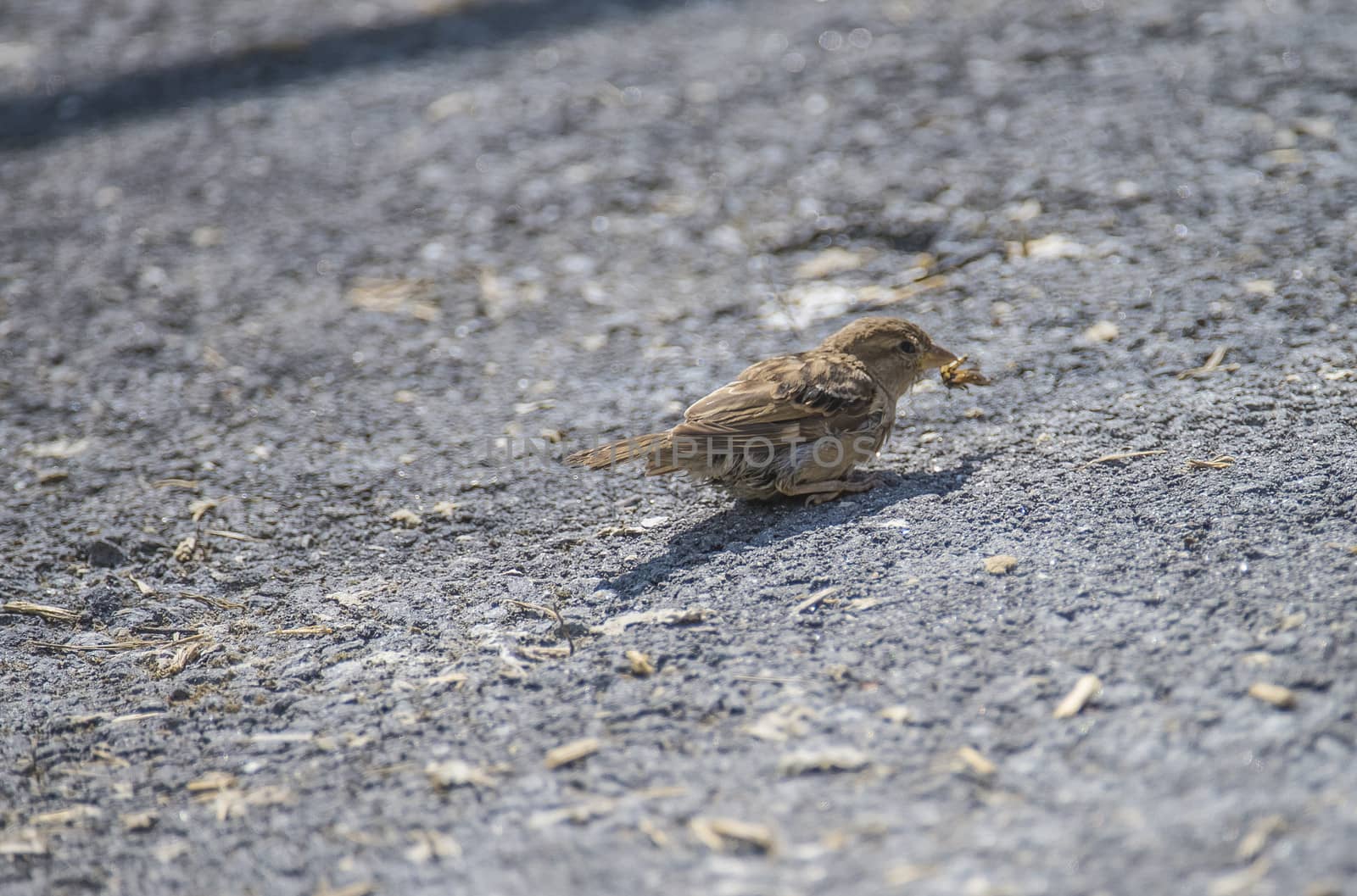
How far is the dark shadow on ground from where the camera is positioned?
8.38 m

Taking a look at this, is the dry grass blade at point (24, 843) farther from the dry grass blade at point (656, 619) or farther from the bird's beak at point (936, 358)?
the bird's beak at point (936, 358)

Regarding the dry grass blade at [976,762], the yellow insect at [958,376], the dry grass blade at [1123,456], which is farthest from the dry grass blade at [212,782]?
the yellow insect at [958,376]

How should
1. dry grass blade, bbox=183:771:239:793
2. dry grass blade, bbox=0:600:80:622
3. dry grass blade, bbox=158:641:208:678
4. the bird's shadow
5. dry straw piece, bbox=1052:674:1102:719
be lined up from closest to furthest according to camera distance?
dry straw piece, bbox=1052:674:1102:719
dry grass blade, bbox=183:771:239:793
dry grass blade, bbox=158:641:208:678
the bird's shadow
dry grass blade, bbox=0:600:80:622

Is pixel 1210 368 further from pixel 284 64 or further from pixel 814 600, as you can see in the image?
pixel 284 64

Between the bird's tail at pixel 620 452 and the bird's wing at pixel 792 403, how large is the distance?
118 millimetres

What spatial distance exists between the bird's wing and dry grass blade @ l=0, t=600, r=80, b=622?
227 cm

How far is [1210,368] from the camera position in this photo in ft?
15.2

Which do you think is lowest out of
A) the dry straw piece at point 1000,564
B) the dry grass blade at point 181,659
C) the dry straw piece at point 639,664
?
the dry grass blade at point 181,659

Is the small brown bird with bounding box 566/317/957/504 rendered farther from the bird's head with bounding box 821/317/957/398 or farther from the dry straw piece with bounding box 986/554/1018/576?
the dry straw piece with bounding box 986/554/1018/576

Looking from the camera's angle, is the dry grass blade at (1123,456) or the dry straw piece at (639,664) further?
the dry grass blade at (1123,456)

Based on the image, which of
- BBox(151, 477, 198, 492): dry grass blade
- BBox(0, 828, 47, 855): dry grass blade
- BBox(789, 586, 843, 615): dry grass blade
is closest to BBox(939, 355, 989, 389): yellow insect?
BBox(789, 586, 843, 615): dry grass blade

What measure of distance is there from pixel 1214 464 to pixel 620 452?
204 cm

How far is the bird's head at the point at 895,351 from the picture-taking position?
474 centimetres

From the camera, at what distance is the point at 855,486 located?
4352mm
